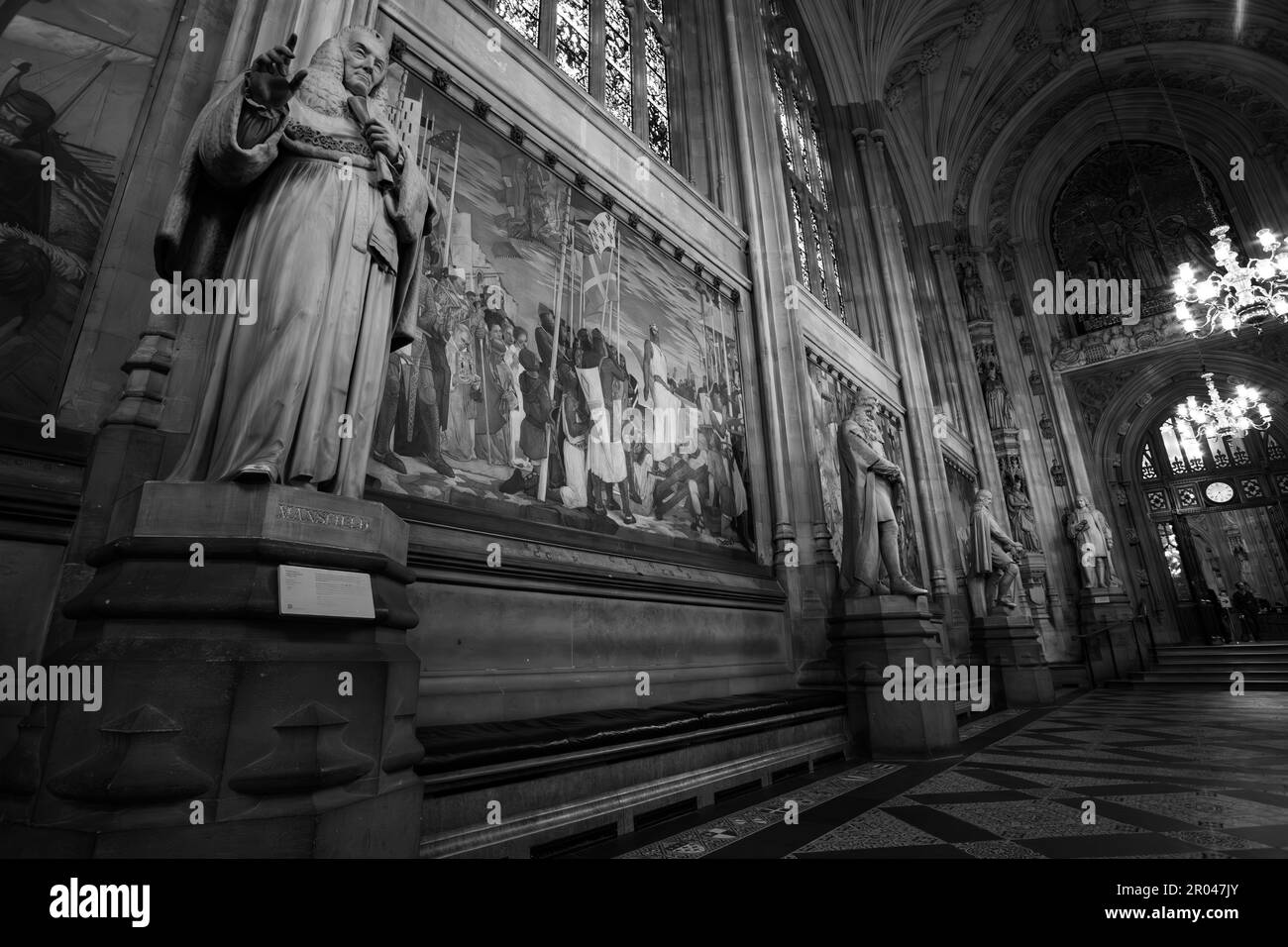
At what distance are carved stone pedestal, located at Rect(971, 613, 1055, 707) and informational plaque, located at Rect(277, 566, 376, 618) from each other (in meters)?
9.16

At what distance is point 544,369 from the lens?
416 cm

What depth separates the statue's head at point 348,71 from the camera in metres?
2.22

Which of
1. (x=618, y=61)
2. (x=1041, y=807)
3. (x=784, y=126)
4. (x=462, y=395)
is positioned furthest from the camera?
(x=784, y=126)

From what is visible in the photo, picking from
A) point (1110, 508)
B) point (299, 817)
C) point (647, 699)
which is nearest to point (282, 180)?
point (299, 817)

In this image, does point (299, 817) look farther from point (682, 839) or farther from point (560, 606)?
point (560, 606)

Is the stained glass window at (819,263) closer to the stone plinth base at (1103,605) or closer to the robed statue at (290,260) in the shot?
the robed statue at (290,260)

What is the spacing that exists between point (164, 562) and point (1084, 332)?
20.7 meters

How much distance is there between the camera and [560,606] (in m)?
3.68

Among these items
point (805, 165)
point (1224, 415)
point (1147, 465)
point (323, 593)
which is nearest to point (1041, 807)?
point (323, 593)

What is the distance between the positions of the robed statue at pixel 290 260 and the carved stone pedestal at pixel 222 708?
0.67ft

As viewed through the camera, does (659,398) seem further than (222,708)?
Yes

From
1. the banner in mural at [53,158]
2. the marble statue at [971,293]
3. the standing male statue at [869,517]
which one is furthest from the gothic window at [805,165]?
the banner in mural at [53,158]

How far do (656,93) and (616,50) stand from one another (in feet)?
2.23

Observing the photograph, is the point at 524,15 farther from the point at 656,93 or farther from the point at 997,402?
the point at 997,402
